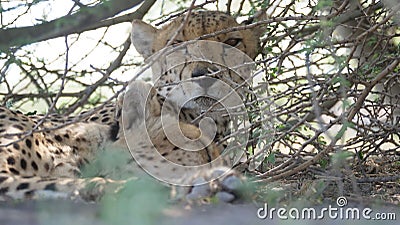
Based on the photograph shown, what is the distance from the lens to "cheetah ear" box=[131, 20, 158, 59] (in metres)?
3.54

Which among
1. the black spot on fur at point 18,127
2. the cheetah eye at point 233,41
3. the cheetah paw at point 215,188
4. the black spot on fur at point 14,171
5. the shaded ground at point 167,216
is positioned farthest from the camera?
the cheetah eye at point 233,41

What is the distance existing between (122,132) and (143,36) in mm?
684

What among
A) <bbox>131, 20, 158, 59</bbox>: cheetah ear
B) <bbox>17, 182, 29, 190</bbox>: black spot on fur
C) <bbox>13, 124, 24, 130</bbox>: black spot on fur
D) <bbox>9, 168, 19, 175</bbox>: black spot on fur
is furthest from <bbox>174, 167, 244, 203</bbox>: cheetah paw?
<bbox>131, 20, 158, 59</bbox>: cheetah ear

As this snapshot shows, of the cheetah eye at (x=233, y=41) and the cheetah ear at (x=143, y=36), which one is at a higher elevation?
the cheetah ear at (x=143, y=36)

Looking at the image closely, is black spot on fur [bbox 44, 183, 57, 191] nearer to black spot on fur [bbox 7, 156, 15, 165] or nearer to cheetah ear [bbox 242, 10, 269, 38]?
black spot on fur [bbox 7, 156, 15, 165]

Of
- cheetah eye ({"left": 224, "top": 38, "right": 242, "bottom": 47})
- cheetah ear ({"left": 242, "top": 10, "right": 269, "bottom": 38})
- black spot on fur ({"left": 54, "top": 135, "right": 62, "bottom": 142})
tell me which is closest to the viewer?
black spot on fur ({"left": 54, "top": 135, "right": 62, "bottom": 142})

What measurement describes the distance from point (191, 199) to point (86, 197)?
0.38 meters

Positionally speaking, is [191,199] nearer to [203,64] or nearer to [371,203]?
[371,203]

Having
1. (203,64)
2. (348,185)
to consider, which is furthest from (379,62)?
(203,64)

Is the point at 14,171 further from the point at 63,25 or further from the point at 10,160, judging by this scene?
the point at 63,25

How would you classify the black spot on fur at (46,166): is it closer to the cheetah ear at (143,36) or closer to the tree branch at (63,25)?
the tree branch at (63,25)

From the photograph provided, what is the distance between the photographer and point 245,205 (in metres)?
1.97

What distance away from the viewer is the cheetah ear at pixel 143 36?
354cm

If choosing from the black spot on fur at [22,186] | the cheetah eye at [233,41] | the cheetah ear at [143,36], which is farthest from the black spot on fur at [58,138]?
the cheetah eye at [233,41]
